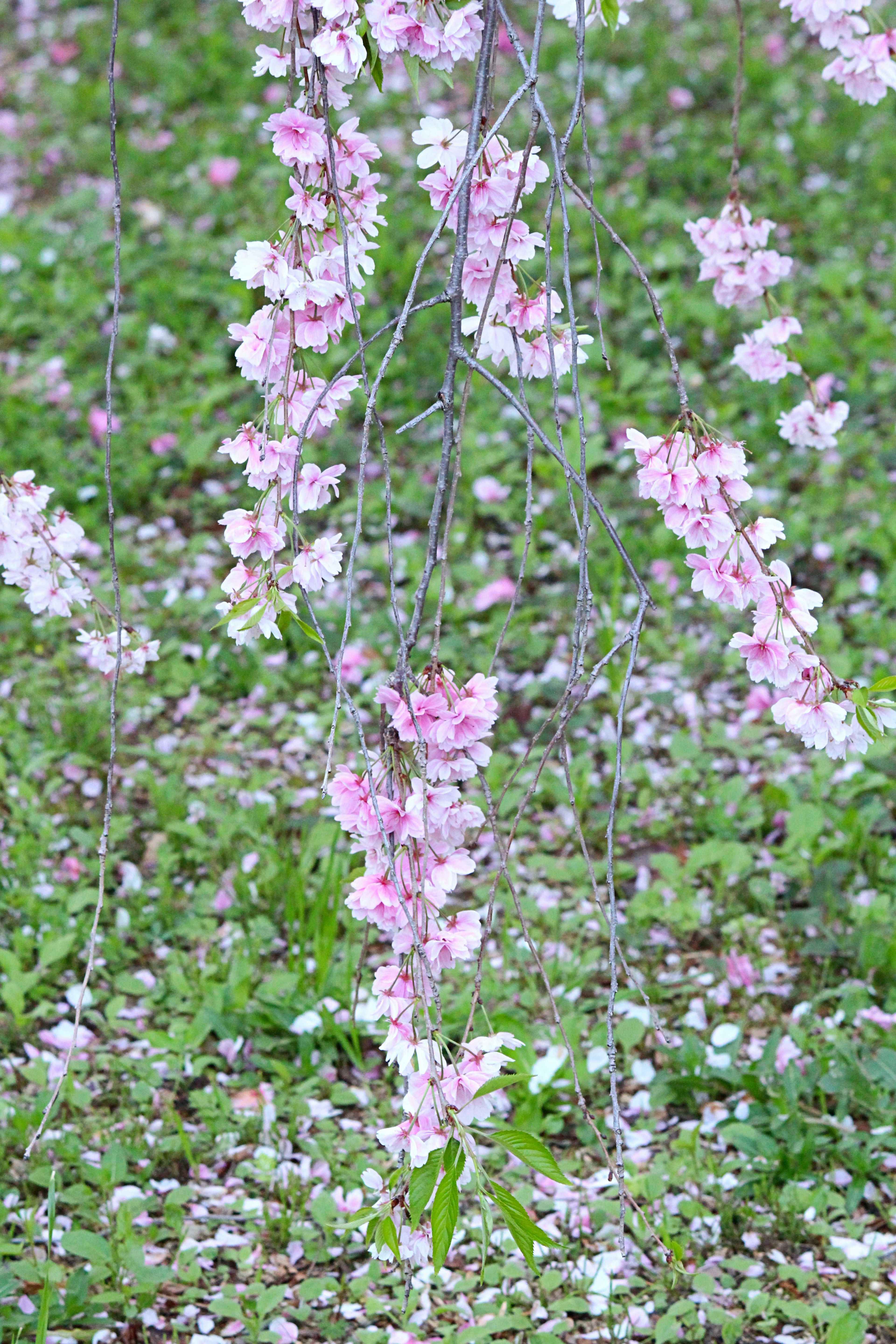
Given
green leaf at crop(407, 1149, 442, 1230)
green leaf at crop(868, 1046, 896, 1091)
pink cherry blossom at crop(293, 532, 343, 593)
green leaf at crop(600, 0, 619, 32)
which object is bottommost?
green leaf at crop(407, 1149, 442, 1230)

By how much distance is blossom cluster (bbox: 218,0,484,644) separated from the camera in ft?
4.11

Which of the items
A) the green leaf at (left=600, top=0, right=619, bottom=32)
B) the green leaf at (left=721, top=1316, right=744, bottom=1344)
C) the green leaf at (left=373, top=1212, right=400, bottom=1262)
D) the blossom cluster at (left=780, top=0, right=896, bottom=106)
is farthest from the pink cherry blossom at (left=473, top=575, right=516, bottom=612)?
the green leaf at (left=373, top=1212, right=400, bottom=1262)

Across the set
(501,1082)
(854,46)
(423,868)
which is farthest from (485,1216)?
(854,46)

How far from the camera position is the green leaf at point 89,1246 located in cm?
179

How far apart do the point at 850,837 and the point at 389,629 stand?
1.21m

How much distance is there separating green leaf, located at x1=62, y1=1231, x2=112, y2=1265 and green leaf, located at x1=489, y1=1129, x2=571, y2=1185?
0.89 metres

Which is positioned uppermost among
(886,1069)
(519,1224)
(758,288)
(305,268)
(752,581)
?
(758,288)

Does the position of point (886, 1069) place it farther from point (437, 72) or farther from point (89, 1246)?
point (437, 72)

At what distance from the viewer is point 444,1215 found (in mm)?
1093

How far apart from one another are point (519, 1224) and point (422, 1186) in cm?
9

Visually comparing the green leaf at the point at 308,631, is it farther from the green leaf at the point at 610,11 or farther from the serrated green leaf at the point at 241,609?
the green leaf at the point at 610,11

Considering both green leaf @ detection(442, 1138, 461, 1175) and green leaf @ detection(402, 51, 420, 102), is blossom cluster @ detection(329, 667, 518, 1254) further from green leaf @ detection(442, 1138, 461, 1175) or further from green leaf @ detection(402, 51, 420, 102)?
green leaf @ detection(402, 51, 420, 102)

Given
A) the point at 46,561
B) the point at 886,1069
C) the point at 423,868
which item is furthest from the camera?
the point at 886,1069

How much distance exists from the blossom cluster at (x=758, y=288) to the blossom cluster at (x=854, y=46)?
0.65ft
